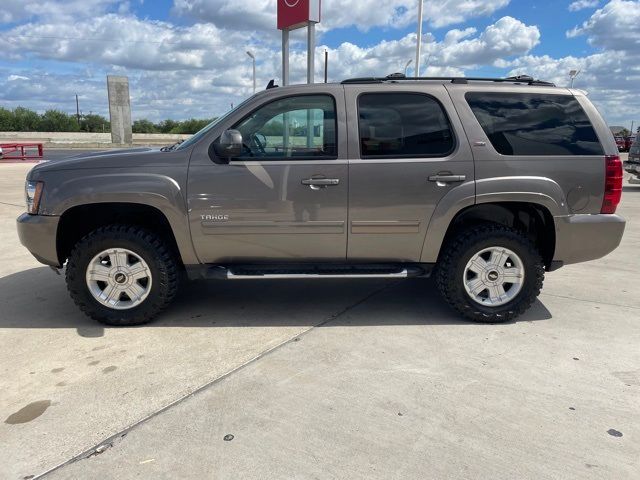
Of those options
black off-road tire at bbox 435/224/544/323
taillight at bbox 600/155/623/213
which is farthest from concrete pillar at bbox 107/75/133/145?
taillight at bbox 600/155/623/213

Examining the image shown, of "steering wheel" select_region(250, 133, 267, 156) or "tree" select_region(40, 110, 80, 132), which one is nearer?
"steering wheel" select_region(250, 133, 267, 156)

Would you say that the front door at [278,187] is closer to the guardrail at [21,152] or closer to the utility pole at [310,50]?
the utility pole at [310,50]

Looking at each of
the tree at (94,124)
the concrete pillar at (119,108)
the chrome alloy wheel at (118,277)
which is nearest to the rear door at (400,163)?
the chrome alloy wheel at (118,277)

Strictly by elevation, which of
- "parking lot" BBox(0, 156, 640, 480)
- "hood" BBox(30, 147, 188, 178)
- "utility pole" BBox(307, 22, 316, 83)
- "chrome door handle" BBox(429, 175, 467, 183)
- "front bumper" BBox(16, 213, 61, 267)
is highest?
"utility pole" BBox(307, 22, 316, 83)

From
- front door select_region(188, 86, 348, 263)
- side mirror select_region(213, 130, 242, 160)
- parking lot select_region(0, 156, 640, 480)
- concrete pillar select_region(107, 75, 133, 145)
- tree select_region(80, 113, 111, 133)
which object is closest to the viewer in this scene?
parking lot select_region(0, 156, 640, 480)

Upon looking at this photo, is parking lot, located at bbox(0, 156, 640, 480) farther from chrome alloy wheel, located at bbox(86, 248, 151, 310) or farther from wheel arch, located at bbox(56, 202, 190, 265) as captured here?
wheel arch, located at bbox(56, 202, 190, 265)

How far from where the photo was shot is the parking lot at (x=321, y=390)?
2.49 meters

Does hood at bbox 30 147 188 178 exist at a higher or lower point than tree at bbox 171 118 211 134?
lower

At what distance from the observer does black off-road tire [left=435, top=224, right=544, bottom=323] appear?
13.5 ft

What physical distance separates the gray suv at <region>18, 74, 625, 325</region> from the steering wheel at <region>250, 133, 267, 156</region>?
16 mm

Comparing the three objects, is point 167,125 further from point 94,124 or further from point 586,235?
point 586,235

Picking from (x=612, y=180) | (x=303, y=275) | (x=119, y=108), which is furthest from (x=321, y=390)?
(x=119, y=108)

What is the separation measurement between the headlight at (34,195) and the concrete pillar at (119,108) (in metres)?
36.0

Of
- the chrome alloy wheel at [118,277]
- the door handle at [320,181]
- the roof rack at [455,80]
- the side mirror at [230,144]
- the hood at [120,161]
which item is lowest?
the chrome alloy wheel at [118,277]
